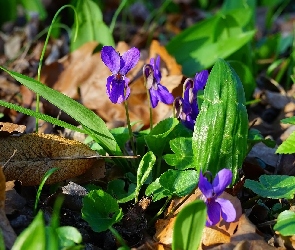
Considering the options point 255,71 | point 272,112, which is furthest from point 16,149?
point 255,71

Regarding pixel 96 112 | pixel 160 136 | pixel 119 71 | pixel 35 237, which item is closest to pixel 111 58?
pixel 119 71

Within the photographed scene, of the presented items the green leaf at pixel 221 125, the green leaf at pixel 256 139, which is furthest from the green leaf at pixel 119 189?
the green leaf at pixel 256 139

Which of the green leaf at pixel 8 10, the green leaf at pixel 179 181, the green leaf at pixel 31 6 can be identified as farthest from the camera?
the green leaf at pixel 8 10

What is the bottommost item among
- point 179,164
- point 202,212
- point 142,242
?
point 142,242

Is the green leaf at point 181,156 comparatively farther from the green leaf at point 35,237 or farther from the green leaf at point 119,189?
the green leaf at point 35,237

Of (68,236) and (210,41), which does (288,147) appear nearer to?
(68,236)

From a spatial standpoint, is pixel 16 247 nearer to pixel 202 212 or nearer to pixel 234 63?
pixel 202 212
